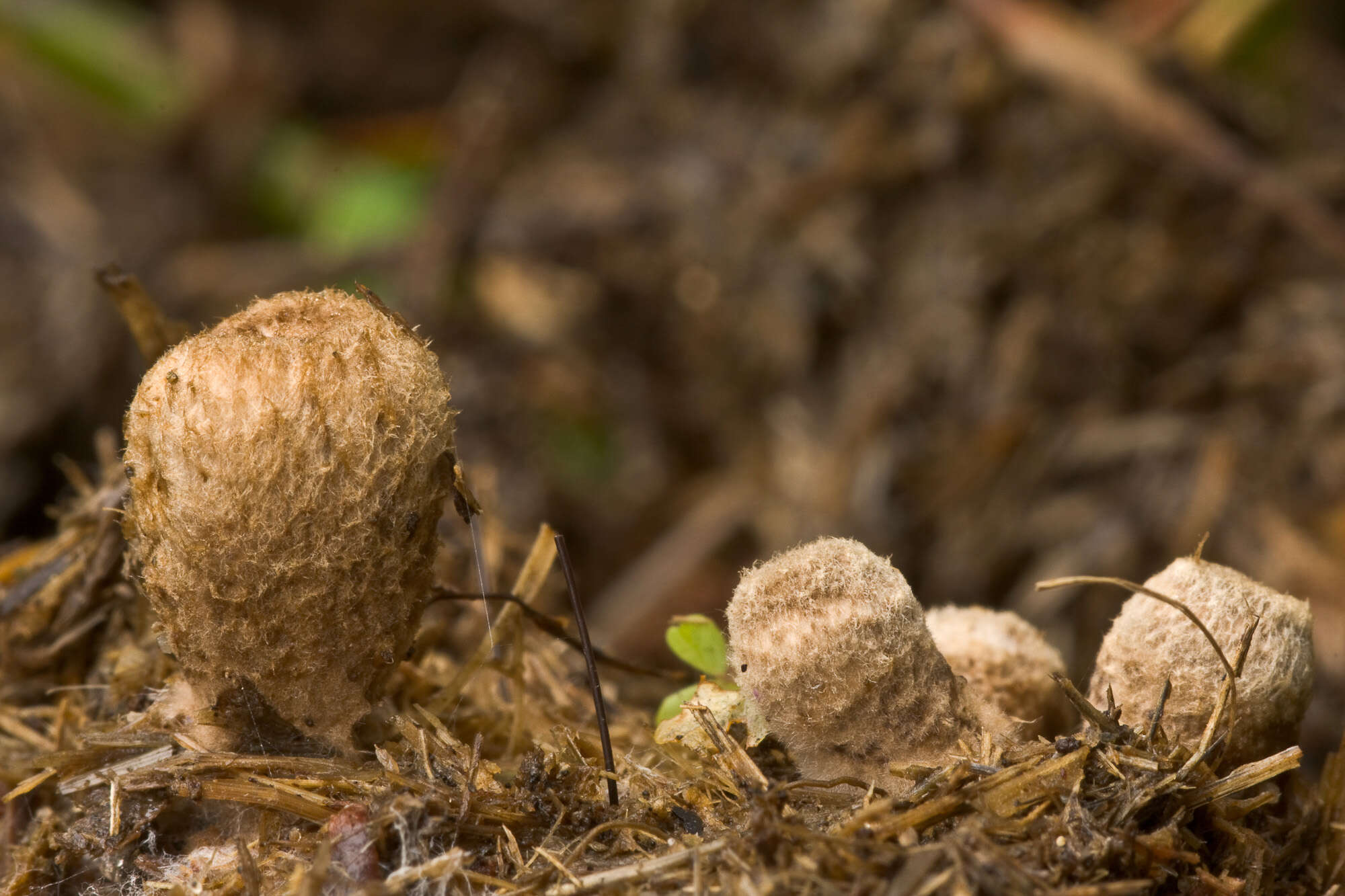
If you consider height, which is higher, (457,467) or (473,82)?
(473,82)

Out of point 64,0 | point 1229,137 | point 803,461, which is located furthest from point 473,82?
point 1229,137

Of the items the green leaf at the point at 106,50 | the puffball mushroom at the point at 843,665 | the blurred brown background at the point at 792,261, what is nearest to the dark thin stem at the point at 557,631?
the puffball mushroom at the point at 843,665

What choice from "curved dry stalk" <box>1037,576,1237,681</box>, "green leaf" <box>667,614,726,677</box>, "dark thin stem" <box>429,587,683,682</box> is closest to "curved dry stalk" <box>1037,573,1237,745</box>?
"curved dry stalk" <box>1037,576,1237,681</box>

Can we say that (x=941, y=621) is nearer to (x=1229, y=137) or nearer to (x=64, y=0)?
(x=1229, y=137)

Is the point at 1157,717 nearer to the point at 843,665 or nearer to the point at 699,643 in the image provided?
the point at 843,665

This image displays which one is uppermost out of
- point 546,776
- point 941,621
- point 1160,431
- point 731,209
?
point 731,209

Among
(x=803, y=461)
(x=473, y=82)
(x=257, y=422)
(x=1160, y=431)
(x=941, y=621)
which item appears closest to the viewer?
(x=257, y=422)

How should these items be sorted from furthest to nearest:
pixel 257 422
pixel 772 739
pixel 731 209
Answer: pixel 731 209 < pixel 772 739 < pixel 257 422

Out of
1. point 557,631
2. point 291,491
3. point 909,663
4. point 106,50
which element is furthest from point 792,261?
point 106,50
